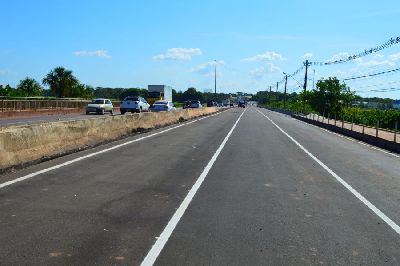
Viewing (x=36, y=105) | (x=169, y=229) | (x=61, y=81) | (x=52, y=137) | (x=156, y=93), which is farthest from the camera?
(x=61, y=81)

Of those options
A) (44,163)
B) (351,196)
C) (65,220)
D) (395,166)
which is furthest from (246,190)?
(395,166)

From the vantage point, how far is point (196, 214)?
751cm

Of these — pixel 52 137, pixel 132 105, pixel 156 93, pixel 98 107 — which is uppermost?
pixel 156 93

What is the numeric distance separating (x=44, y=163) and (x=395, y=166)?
10.4m

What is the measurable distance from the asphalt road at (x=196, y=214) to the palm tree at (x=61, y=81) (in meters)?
77.9

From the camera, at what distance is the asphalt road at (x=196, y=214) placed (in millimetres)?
5555

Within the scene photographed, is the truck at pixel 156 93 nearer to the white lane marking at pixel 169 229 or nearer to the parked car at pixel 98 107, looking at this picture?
the parked car at pixel 98 107

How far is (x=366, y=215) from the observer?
7910 mm

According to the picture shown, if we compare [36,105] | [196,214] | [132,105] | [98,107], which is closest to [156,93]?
[132,105]

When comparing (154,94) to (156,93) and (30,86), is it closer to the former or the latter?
(156,93)

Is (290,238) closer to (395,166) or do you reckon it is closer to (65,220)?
(65,220)

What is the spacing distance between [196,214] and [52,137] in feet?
24.7

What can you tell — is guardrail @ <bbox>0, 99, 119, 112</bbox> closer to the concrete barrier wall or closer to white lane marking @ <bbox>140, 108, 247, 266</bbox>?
the concrete barrier wall

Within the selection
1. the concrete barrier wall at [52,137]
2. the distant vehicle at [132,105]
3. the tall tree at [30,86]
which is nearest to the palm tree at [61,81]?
the tall tree at [30,86]
